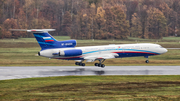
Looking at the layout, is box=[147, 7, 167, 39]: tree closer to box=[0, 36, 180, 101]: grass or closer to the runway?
the runway

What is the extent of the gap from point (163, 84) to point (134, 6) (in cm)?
14995

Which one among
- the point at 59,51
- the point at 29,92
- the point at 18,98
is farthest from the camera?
the point at 59,51

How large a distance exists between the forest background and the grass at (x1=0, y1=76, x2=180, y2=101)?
82147 millimetres

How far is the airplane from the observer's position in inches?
1542

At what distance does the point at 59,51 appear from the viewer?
129 ft

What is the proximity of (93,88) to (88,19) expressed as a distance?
98.7 m

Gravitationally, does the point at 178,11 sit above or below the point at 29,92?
above

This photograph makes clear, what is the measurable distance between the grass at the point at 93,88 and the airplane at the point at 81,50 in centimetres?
905

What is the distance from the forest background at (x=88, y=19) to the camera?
118812mm

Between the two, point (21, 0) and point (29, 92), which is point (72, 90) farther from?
point (21, 0)

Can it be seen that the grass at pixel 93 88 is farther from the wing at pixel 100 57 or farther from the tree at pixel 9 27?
the tree at pixel 9 27

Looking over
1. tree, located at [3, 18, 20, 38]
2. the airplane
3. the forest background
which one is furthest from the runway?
the forest background

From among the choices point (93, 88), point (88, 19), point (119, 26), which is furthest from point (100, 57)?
point (88, 19)

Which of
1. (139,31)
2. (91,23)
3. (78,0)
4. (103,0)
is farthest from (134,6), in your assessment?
(91,23)
